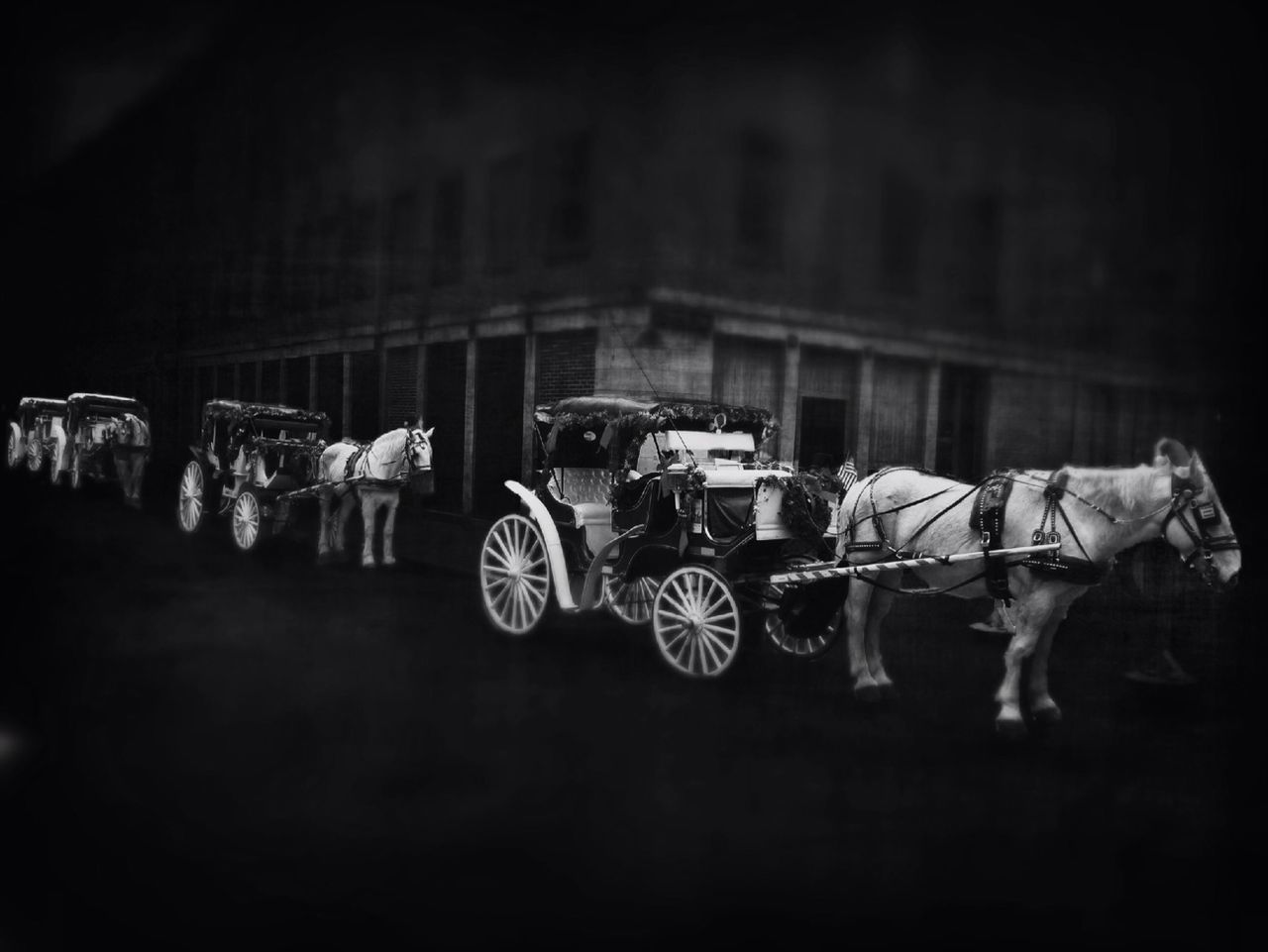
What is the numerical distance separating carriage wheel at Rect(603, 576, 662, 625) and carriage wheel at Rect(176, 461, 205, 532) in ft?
5.37

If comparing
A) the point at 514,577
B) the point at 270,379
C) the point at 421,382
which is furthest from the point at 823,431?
the point at 270,379

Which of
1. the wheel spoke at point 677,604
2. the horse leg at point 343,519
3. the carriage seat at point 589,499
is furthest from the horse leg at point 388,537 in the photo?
the wheel spoke at point 677,604

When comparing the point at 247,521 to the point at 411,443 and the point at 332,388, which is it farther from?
the point at 411,443

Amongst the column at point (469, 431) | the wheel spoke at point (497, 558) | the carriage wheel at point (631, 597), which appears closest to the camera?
the column at point (469, 431)

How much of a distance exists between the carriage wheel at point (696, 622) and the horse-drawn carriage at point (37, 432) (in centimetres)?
236

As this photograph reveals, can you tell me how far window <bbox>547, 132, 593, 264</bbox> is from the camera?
9.70 ft

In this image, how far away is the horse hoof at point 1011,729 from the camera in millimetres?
2629

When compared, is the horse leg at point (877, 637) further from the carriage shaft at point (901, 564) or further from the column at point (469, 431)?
the column at point (469, 431)

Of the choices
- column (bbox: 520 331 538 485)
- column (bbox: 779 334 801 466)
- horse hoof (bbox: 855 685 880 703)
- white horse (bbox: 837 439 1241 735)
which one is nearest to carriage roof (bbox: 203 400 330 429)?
column (bbox: 520 331 538 485)

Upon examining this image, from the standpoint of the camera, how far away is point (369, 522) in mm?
3559

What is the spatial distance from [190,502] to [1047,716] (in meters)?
3.15

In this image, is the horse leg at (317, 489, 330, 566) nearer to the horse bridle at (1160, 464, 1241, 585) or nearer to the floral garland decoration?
the floral garland decoration

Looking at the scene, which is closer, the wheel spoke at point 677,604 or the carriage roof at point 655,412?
the carriage roof at point 655,412

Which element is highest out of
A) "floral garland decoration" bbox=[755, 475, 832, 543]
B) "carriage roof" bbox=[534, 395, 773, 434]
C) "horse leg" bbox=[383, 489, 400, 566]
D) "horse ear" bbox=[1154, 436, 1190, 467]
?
"carriage roof" bbox=[534, 395, 773, 434]
